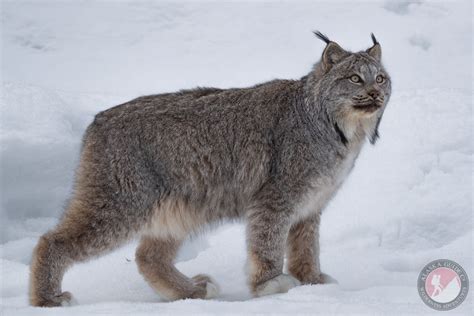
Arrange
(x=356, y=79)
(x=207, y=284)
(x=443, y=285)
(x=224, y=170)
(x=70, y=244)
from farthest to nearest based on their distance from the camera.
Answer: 1. (x=207, y=284)
2. (x=224, y=170)
3. (x=356, y=79)
4. (x=70, y=244)
5. (x=443, y=285)

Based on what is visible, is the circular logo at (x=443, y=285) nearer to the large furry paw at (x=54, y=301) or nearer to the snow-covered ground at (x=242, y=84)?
the snow-covered ground at (x=242, y=84)

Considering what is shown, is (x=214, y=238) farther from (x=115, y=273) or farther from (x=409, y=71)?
(x=409, y=71)

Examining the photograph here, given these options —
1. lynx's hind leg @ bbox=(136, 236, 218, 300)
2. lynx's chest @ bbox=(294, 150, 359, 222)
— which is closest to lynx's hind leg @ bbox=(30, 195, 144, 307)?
lynx's hind leg @ bbox=(136, 236, 218, 300)

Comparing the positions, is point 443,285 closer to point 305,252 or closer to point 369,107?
point 305,252

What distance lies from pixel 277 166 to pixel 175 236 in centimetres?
91

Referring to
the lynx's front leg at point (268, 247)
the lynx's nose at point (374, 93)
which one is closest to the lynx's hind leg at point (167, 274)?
the lynx's front leg at point (268, 247)

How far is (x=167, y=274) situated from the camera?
625 centimetres

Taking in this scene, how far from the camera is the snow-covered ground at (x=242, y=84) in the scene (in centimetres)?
623

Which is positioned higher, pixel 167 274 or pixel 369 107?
pixel 369 107

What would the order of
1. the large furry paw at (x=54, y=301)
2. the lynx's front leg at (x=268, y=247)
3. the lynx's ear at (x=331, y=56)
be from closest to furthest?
the large furry paw at (x=54, y=301), the lynx's front leg at (x=268, y=247), the lynx's ear at (x=331, y=56)

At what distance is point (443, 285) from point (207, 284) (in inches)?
66.4

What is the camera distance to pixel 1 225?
7672mm

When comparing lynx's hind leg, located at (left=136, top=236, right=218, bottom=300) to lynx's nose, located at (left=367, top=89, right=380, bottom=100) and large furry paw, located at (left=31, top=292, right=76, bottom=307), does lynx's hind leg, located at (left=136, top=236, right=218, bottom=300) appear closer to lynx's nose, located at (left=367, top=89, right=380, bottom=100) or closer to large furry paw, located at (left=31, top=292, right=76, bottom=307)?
large furry paw, located at (left=31, top=292, right=76, bottom=307)

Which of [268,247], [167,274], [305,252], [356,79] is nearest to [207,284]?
[167,274]
